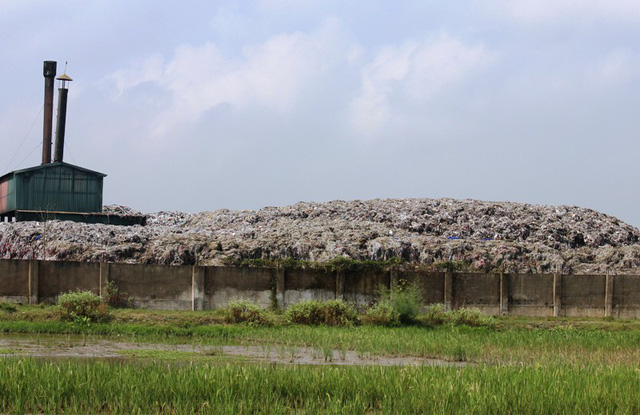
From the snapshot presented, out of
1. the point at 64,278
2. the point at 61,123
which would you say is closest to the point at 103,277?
the point at 64,278

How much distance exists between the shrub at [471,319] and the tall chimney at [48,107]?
1255 inches

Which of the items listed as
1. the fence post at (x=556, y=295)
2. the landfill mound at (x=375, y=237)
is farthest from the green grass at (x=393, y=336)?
the landfill mound at (x=375, y=237)

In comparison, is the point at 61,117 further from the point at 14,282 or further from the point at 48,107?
the point at 14,282

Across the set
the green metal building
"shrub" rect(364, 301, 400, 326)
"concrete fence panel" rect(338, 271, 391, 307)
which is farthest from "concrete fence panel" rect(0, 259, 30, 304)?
the green metal building

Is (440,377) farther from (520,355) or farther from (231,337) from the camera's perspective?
(231,337)

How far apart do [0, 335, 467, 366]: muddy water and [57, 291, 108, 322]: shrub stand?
341 cm

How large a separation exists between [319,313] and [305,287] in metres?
2.43

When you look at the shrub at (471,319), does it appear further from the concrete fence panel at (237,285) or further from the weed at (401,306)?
the concrete fence panel at (237,285)

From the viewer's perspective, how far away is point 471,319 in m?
26.6

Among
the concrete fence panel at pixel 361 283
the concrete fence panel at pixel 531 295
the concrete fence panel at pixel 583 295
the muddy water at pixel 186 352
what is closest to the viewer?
the muddy water at pixel 186 352

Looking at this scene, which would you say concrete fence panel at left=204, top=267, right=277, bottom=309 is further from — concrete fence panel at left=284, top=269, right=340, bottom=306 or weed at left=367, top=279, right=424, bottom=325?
weed at left=367, top=279, right=424, bottom=325

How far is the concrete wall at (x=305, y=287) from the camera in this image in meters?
26.9

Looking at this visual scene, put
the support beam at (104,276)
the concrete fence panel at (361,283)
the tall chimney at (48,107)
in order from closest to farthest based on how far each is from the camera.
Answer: the support beam at (104,276)
the concrete fence panel at (361,283)
the tall chimney at (48,107)

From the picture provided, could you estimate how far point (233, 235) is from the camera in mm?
37938
